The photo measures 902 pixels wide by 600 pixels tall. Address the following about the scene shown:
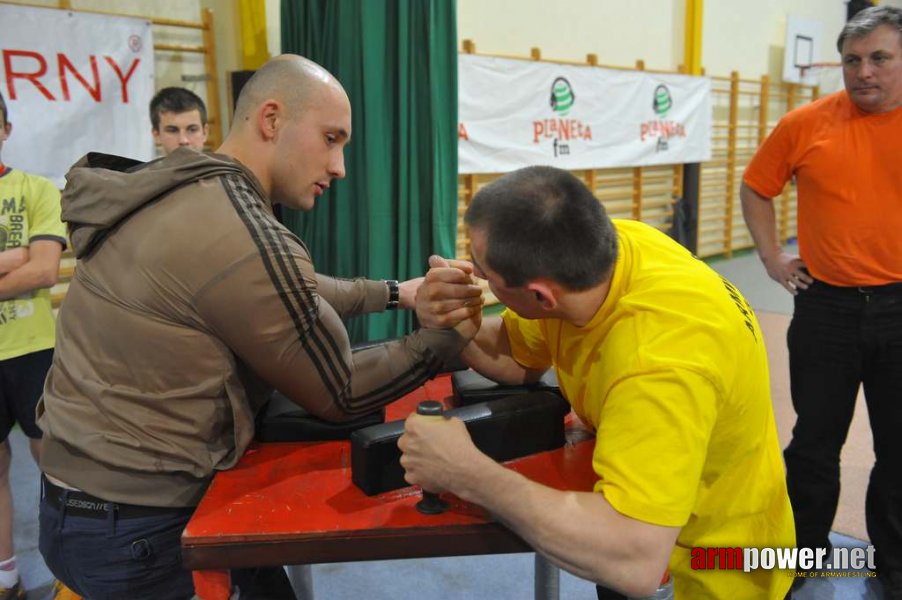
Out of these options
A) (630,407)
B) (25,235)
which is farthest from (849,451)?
(25,235)

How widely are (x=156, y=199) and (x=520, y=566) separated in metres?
1.70

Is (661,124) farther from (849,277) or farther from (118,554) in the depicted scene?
(118,554)

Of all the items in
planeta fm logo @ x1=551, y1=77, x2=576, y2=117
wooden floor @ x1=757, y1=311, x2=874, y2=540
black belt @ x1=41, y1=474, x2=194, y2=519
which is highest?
planeta fm logo @ x1=551, y1=77, x2=576, y2=117

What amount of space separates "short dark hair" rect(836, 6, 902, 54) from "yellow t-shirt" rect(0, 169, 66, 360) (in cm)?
240

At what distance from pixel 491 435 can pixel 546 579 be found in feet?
1.94

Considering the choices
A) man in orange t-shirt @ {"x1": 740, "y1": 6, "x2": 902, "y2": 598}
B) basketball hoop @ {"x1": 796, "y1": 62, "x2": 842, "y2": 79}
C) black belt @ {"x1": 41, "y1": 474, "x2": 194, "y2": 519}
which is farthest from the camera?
basketball hoop @ {"x1": 796, "y1": 62, "x2": 842, "y2": 79}

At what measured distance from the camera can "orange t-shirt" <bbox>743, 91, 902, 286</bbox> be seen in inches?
72.9

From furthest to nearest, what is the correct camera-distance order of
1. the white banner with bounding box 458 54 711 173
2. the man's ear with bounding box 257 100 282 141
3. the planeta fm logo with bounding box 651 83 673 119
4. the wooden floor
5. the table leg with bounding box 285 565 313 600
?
the planeta fm logo with bounding box 651 83 673 119
the white banner with bounding box 458 54 711 173
the wooden floor
the table leg with bounding box 285 565 313 600
the man's ear with bounding box 257 100 282 141

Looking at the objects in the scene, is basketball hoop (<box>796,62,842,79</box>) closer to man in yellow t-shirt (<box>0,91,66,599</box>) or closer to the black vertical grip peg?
man in yellow t-shirt (<box>0,91,66,599</box>)

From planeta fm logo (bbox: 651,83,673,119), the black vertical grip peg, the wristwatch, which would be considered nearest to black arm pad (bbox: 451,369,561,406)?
the black vertical grip peg

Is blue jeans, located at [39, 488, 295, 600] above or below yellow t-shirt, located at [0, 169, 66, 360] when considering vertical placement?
below

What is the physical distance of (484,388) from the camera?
4.40 ft

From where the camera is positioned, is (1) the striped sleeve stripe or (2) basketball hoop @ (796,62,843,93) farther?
(2) basketball hoop @ (796,62,843,93)

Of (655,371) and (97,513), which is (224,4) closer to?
(97,513)
